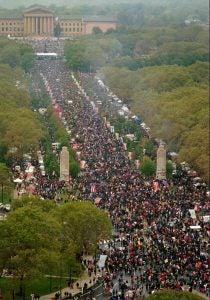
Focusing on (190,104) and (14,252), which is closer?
(14,252)

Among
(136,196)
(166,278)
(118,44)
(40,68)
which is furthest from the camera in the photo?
(118,44)

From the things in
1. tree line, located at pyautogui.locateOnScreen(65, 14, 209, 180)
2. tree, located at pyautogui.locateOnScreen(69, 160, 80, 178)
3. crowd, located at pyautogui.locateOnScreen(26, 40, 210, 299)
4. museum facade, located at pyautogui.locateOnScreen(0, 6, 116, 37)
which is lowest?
crowd, located at pyautogui.locateOnScreen(26, 40, 210, 299)

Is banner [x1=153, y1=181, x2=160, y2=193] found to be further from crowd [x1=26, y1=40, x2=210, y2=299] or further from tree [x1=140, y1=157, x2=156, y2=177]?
tree [x1=140, y1=157, x2=156, y2=177]

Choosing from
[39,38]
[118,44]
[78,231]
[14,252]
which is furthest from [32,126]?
[39,38]

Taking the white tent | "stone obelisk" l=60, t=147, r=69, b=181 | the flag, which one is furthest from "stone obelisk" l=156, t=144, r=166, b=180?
the white tent

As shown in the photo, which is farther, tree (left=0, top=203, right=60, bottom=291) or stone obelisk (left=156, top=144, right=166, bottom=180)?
stone obelisk (left=156, top=144, right=166, bottom=180)

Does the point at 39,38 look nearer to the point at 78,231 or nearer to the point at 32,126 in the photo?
the point at 32,126
